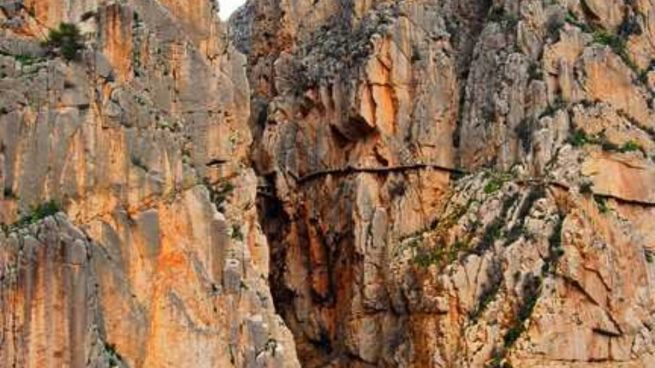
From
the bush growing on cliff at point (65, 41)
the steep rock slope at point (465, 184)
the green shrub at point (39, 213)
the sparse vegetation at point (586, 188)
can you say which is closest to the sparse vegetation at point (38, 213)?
the green shrub at point (39, 213)

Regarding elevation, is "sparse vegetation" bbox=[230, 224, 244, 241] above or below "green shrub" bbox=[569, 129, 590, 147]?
below

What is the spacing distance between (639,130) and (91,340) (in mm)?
35983

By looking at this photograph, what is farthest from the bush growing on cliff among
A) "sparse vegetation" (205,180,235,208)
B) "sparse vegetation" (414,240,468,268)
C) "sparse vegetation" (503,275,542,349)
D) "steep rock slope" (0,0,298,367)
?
"sparse vegetation" (503,275,542,349)

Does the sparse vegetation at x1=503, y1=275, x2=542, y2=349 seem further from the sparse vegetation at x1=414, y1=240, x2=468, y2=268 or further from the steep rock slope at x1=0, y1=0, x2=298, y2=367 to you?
the steep rock slope at x1=0, y1=0, x2=298, y2=367

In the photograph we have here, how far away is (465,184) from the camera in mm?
81000

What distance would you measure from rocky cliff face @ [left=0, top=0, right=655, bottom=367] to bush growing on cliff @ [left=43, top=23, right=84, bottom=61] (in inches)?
16.9

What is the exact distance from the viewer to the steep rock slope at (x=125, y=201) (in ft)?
189

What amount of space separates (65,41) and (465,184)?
1086 inches

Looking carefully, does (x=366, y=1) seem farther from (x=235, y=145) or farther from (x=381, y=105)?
(x=235, y=145)

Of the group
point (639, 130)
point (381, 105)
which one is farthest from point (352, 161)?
point (639, 130)

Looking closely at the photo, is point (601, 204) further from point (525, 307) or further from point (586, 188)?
point (525, 307)

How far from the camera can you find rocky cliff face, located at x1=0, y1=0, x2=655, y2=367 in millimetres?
59438

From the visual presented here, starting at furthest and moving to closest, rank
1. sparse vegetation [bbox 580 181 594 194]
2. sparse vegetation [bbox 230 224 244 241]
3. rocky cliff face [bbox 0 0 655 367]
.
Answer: sparse vegetation [bbox 580 181 594 194], sparse vegetation [bbox 230 224 244 241], rocky cliff face [bbox 0 0 655 367]

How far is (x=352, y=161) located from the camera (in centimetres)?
8356
